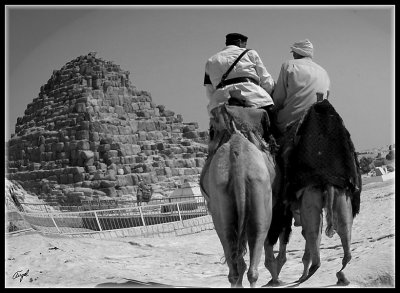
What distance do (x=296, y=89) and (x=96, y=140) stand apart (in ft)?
250

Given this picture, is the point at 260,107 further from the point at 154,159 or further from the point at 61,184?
the point at 154,159

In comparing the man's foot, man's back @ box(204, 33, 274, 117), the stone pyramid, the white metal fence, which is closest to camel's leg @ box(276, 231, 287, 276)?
the man's foot

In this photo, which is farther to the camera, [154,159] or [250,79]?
[154,159]

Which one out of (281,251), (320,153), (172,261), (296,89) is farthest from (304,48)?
(172,261)

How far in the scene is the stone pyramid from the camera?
245 ft

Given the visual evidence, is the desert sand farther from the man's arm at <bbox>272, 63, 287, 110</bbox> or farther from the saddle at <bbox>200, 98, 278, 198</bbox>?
the man's arm at <bbox>272, 63, 287, 110</bbox>

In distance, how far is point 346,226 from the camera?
4.68 metres

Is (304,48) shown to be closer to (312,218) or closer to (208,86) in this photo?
(208,86)

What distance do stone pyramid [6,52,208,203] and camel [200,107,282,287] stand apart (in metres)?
63.0

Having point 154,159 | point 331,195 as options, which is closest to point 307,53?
point 331,195

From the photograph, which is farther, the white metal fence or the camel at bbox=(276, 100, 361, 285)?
the white metal fence

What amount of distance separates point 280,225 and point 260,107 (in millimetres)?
811

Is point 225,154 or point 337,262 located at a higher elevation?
point 225,154

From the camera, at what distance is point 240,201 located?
4070mm
